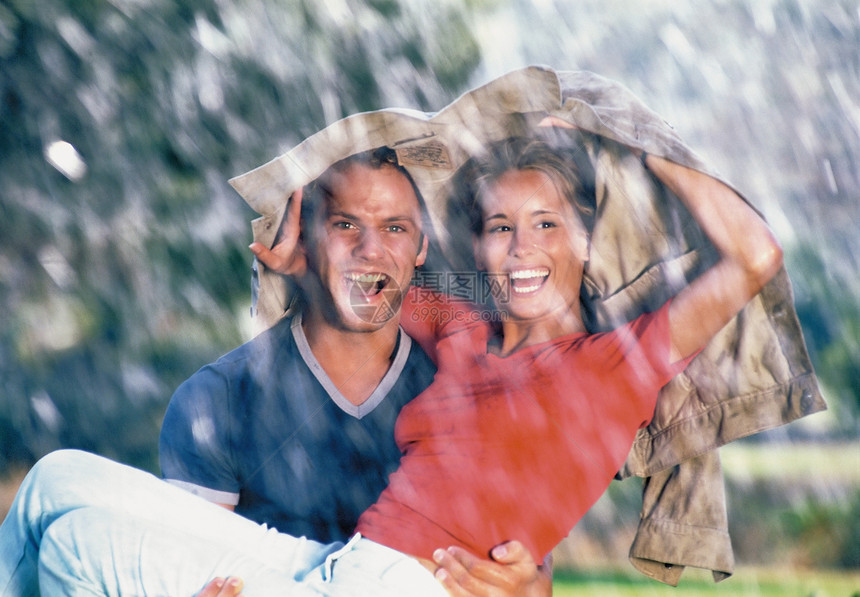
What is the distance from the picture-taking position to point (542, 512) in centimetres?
178

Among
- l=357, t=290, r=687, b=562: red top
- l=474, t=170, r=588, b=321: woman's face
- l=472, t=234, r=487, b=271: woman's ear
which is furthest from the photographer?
l=472, t=234, r=487, b=271: woman's ear

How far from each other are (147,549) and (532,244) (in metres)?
1.07

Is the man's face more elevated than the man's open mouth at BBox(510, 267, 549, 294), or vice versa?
the man's face

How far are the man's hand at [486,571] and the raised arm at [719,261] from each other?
22.6 inches

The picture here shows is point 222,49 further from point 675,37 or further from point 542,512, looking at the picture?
point 542,512

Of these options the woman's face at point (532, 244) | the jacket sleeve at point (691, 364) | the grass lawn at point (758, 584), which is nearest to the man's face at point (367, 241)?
the woman's face at point (532, 244)

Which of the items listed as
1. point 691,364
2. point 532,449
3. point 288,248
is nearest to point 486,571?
point 532,449

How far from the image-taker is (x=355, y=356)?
A: 6.82 feet

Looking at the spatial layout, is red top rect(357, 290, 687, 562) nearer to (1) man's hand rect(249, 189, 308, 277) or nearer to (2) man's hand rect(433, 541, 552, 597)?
(2) man's hand rect(433, 541, 552, 597)

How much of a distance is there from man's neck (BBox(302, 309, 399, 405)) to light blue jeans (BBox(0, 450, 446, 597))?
1.48 feet

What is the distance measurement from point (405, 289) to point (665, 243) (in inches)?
26.2

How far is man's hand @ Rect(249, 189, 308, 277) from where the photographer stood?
80.6 inches

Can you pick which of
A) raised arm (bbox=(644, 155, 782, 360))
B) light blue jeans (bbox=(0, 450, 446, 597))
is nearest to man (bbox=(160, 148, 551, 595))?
light blue jeans (bbox=(0, 450, 446, 597))

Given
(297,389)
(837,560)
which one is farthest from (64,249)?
(837,560)
